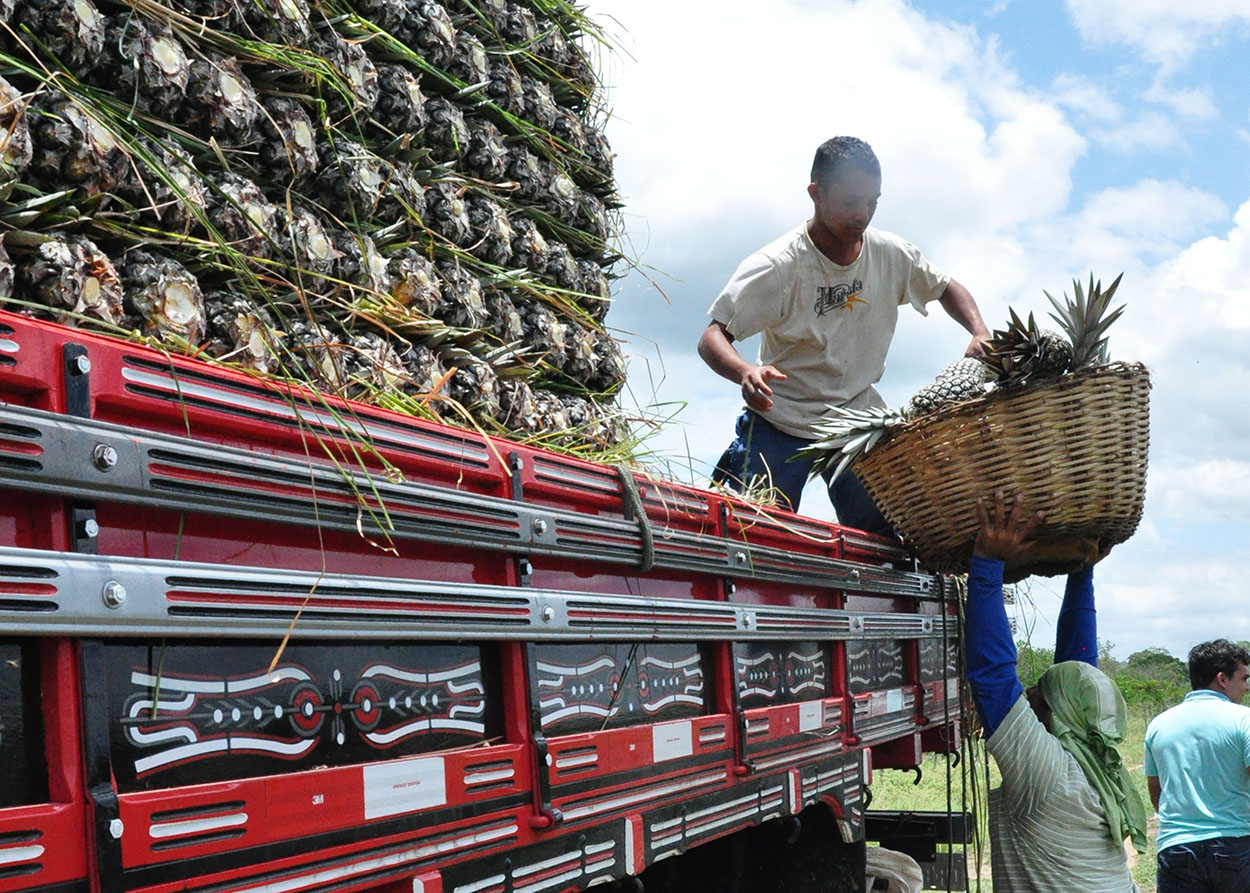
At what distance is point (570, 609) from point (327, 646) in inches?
22.9

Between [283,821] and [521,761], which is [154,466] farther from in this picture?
[521,761]

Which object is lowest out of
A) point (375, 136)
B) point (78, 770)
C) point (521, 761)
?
point (521, 761)

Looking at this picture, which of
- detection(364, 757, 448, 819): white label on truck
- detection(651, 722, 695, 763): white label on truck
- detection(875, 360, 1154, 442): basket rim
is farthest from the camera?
detection(875, 360, 1154, 442): basket rim

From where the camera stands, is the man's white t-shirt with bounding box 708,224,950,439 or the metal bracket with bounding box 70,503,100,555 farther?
the man's white t-shirt with bounding box 708,224,950,439

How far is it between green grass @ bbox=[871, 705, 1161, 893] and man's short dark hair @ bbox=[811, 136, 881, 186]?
2082 mm

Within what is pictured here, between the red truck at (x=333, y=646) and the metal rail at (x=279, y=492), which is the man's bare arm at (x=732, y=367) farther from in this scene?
the metal rail at (x=279, y=492)

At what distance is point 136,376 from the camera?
1534 mm

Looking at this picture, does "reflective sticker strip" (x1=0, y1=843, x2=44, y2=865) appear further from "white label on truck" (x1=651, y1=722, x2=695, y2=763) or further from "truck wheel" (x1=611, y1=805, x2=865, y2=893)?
"truck wheel" (x1=611, y1=805, x2=865, y2=893)

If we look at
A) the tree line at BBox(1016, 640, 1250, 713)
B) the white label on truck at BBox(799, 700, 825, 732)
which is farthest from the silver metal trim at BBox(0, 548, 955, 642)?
the tree line at BBox(1016, 640, 1250, 713)

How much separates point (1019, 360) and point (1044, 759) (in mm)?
1193

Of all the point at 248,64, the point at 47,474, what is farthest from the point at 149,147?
the point at 47,474

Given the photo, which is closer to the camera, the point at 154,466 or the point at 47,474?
the point at 47,474

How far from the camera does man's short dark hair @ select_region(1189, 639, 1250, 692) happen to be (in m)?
5.98

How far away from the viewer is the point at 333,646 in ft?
5.93
